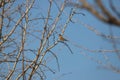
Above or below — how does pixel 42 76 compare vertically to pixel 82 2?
below

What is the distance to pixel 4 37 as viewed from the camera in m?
2.97

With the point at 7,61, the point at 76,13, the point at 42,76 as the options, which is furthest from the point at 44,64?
the point at 76,13

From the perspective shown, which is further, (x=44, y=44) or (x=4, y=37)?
(x=4, y=37)

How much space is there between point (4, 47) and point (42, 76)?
84 cm

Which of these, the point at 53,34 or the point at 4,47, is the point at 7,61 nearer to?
the point at 4,47

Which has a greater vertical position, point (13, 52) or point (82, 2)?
point (82, 2)

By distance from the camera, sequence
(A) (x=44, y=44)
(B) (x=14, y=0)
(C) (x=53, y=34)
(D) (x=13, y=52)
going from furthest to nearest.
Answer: (B) (x=14, y=0), (D) (x=13, y=52), (C) (x=53, y=34), (A) (x=44, y=44)

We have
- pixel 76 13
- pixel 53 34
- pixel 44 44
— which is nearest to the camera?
pixel 44 44

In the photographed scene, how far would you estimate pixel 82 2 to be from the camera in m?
0.62

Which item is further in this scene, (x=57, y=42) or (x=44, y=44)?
(x=57, y=42)

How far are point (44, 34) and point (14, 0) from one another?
4.17 feet

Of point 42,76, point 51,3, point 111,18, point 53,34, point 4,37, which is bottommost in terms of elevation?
point 42,76

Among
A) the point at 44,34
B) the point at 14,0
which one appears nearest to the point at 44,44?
the point at 44,34

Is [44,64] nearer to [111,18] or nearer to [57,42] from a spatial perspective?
[57,42]
